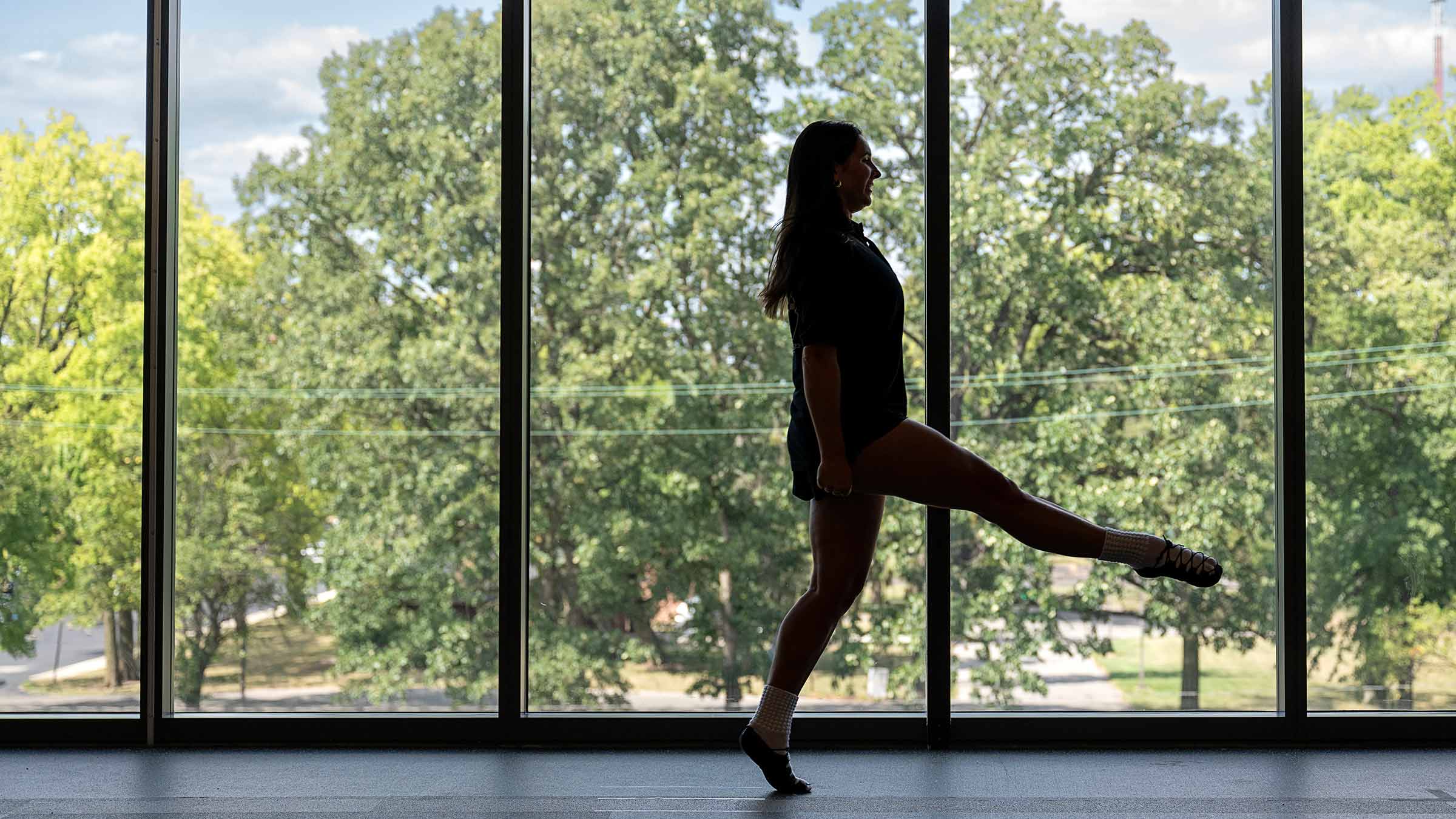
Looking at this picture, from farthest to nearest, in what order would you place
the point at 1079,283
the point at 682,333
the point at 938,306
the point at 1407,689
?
the point at 682,333 < the point at 1079,283 < the point at 1407,689 < the point at 938,306

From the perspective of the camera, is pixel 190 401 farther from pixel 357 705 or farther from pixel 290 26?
pixel 290 26

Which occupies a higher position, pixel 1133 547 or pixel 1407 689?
pixel 1133 547

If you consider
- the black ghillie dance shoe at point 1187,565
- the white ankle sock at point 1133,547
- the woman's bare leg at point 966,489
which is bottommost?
the black ghillie dance shoe at point 1187,565

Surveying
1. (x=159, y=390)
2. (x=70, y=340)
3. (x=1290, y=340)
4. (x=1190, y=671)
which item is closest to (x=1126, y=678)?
(x=1190, y=671)

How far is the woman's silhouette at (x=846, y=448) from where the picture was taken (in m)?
1.74

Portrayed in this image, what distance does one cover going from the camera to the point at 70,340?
258cm

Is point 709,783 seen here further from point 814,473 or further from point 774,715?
point 814,473

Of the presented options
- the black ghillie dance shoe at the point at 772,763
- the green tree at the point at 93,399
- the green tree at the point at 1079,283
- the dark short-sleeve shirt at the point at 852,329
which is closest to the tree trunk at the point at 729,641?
the green tree at the point at 1079,283

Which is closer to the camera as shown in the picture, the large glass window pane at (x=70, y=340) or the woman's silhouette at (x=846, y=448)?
the woman's silhouette at (x=846, y=448)

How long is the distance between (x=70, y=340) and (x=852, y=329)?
179 cm

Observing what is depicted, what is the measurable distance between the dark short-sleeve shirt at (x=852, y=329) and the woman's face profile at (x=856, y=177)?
0.05 m

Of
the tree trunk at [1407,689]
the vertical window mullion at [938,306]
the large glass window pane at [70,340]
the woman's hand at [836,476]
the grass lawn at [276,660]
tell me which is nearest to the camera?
the woman's hand at [836,476]

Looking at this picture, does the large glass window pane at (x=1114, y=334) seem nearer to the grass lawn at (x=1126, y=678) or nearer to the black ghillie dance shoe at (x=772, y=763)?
the grass lawn at (x=1126, y=678)

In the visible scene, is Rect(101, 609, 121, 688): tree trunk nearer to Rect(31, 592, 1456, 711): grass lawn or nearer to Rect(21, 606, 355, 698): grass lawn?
Rect(31, 592, 1456, 711): grass lawn
